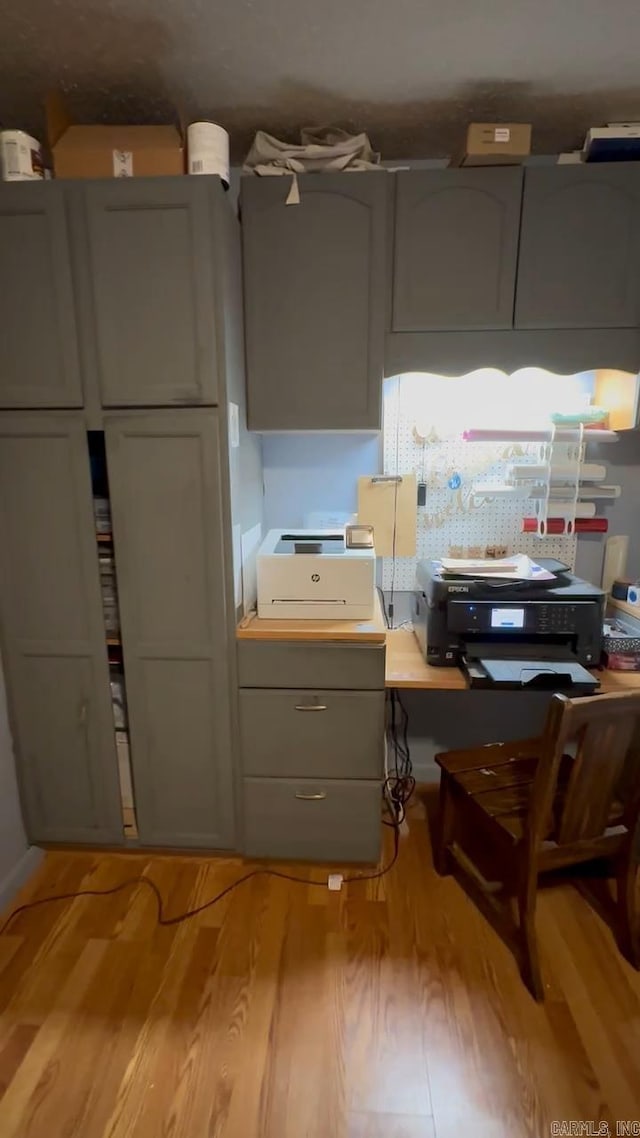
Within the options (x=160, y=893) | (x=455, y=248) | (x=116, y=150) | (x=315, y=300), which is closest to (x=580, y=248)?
(x=455, y=248)

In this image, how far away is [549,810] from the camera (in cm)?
149

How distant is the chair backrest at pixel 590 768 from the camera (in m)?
1.37

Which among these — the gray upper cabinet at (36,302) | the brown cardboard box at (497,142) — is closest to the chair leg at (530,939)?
the gray upper cabinet at (36,302)

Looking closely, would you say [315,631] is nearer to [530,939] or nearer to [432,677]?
[432,677]

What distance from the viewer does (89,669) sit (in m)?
1.92

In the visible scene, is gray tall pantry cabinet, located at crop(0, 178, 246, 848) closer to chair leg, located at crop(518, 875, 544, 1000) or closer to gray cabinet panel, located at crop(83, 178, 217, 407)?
gray cabinet panel, located at crop(83, 178, 217, 407)

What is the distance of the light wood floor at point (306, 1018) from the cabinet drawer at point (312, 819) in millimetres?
125

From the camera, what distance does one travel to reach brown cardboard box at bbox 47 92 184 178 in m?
1.63

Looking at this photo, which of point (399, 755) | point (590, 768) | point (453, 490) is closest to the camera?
point (590, 768)

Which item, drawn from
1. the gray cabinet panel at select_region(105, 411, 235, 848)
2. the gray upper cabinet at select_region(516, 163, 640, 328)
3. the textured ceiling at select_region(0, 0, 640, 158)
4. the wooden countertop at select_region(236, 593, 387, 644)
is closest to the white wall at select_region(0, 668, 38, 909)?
the gray cabinet panel at select_region(105, 411, 235, 848)

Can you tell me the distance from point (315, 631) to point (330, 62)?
1666 mm

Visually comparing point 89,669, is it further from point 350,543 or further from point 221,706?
point 350,543

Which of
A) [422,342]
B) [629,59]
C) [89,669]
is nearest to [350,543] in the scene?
[422,342]

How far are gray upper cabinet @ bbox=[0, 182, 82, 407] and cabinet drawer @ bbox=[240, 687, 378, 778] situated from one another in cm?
117
